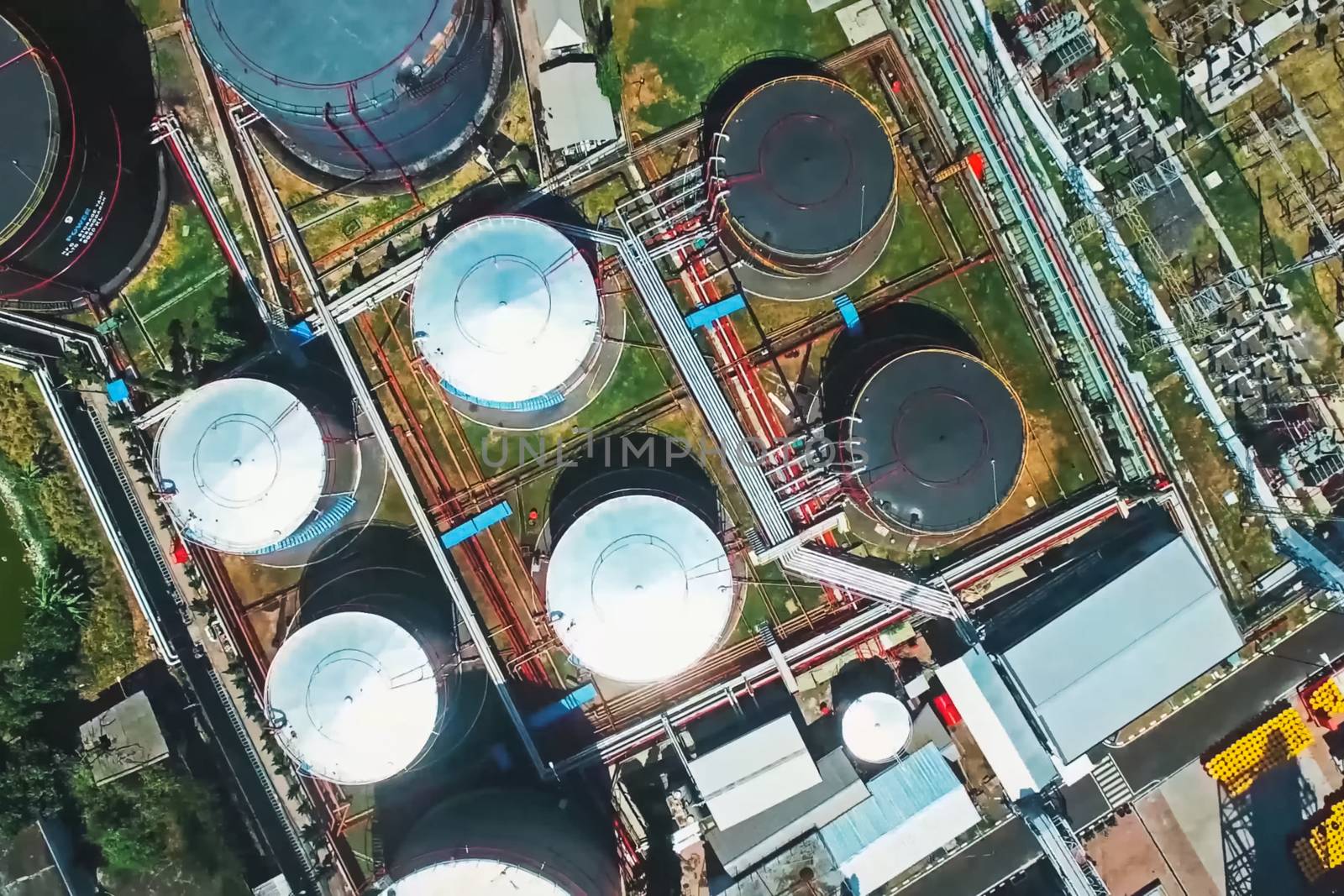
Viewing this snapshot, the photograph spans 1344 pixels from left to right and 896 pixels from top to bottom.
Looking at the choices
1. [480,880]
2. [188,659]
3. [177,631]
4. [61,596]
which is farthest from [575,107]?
[61,596]

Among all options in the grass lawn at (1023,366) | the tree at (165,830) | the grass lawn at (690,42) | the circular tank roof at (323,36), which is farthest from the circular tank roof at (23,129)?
the grass lawn at (1023,366)

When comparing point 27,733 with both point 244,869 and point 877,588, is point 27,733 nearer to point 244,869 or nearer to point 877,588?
point 244,869

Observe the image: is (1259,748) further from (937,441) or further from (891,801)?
(937,441)

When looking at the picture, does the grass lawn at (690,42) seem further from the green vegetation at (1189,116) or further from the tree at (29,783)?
the tree at (29,783)

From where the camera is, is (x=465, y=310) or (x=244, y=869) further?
(x=244, y=869)

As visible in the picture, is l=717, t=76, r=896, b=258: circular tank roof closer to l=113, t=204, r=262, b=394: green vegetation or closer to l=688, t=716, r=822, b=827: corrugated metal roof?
l=688, t=716, r=822, b=827: corrugated metal roof

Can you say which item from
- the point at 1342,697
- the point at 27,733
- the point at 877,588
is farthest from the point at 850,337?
the point at 27,733

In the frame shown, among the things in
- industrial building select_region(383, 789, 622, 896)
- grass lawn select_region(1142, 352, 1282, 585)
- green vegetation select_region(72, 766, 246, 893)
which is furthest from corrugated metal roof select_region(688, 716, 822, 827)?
green vegetation select_region(72, 766, 246, 893)
